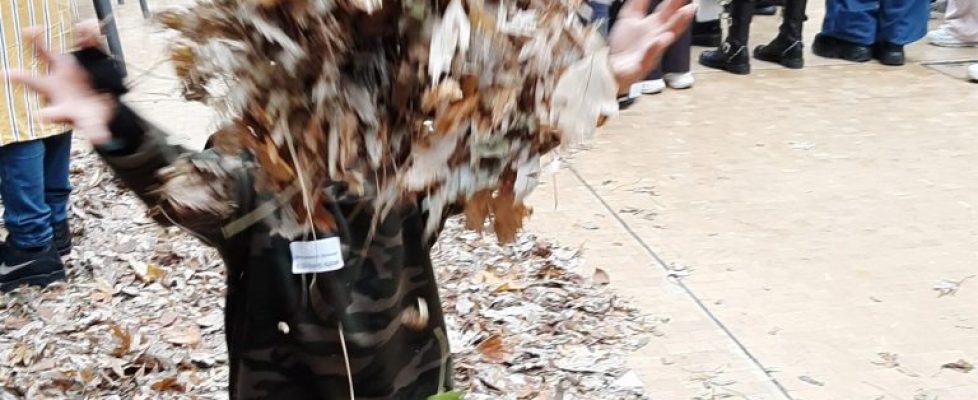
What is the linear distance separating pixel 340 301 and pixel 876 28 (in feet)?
18.5

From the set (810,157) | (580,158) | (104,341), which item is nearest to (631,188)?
(580,158)

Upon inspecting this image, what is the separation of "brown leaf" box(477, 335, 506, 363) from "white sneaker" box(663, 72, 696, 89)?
3.06 meters

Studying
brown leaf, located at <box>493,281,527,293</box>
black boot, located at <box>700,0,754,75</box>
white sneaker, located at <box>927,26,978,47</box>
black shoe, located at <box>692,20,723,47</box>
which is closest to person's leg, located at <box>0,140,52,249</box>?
brown leaf, located at <box>493,281,527,293</box>

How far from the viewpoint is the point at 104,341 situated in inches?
130

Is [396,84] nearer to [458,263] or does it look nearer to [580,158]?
[458,263]

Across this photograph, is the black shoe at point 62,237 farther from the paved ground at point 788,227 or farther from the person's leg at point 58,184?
the paved ground at point 788,227

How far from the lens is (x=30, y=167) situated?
345 cm

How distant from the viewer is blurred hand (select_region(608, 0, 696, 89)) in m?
1.37

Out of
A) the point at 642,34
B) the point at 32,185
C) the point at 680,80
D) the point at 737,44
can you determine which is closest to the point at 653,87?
the point at 680,80

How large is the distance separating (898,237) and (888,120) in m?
1.58

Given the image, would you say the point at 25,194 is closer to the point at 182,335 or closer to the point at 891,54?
the point at 182,335

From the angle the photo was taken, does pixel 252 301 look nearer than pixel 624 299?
Yes

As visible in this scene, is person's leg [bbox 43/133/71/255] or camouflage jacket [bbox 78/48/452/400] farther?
person's leg [bbox 43/133/71/255]

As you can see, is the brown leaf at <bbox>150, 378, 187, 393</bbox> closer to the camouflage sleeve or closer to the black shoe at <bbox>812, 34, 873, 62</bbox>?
the camouflage sleeve
